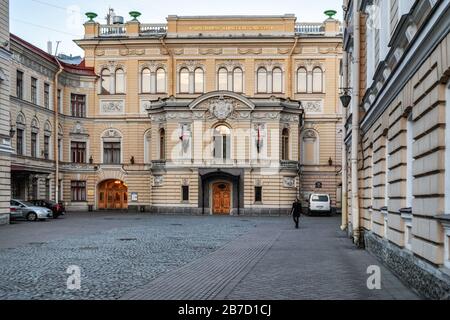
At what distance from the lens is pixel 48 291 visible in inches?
460

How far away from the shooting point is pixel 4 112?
1302 inches

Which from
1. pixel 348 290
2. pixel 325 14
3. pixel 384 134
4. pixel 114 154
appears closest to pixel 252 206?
pixel 114 154

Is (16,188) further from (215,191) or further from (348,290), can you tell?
(348,290)

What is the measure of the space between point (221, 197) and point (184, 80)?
11454 millimetres

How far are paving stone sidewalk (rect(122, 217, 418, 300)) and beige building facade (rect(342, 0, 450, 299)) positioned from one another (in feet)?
2.29

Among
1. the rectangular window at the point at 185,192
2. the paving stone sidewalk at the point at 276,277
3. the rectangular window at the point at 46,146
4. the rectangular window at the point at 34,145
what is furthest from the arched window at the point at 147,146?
the paving stone sidewalk at the point at 276,277

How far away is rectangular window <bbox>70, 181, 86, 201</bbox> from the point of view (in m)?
54.8

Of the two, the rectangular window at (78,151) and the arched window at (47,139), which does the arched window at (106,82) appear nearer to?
the rectangular window at (78,151)

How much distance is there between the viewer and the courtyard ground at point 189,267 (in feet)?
38.2

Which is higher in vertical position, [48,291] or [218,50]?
[218,50]

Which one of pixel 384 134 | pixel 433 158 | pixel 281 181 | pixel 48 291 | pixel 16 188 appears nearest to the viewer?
pixel 433 158

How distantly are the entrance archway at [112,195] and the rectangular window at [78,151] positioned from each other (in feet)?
9.10

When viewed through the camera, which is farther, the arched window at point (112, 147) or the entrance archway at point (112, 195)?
the entrance archway at point (112, 195)

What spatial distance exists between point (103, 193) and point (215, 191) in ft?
37.5
